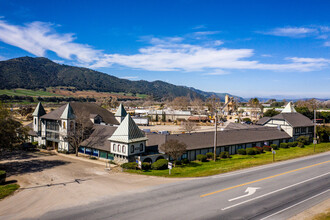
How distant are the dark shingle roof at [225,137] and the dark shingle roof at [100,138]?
7008 millimetres

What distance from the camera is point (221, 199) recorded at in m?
19.7

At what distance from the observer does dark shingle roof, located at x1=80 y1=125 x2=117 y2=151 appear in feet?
127

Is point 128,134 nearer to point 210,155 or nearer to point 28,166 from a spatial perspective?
point 210,155

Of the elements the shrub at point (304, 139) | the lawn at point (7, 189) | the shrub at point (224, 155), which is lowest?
the lawn at point (7, 189)

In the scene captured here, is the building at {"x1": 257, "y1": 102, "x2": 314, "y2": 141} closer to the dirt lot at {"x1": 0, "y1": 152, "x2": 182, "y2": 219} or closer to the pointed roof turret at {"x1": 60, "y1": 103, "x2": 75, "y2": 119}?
the dirt lot at {"x1": 0, "y1": 152, "x2": 182, "y2": 219}

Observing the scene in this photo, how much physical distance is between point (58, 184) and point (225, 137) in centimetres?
3119

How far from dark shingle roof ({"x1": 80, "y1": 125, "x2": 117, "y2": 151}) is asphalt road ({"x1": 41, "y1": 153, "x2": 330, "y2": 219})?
18439 millimetres

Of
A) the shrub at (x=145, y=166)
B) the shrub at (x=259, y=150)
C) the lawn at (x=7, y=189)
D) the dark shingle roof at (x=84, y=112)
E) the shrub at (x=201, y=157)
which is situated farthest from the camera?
the dark shingle roof at (x=84, y=112)

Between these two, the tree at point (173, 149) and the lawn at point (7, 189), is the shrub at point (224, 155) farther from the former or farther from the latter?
the lawn at point (7, 189)

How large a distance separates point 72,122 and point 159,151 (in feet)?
64.7

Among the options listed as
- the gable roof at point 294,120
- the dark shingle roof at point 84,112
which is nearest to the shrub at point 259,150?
the gable roof at point 294,120

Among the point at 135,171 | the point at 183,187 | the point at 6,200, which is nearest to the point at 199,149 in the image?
the point at 135,171

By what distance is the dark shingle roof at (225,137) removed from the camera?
39.1 m

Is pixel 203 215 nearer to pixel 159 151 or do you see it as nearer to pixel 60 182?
pixel 60 182
